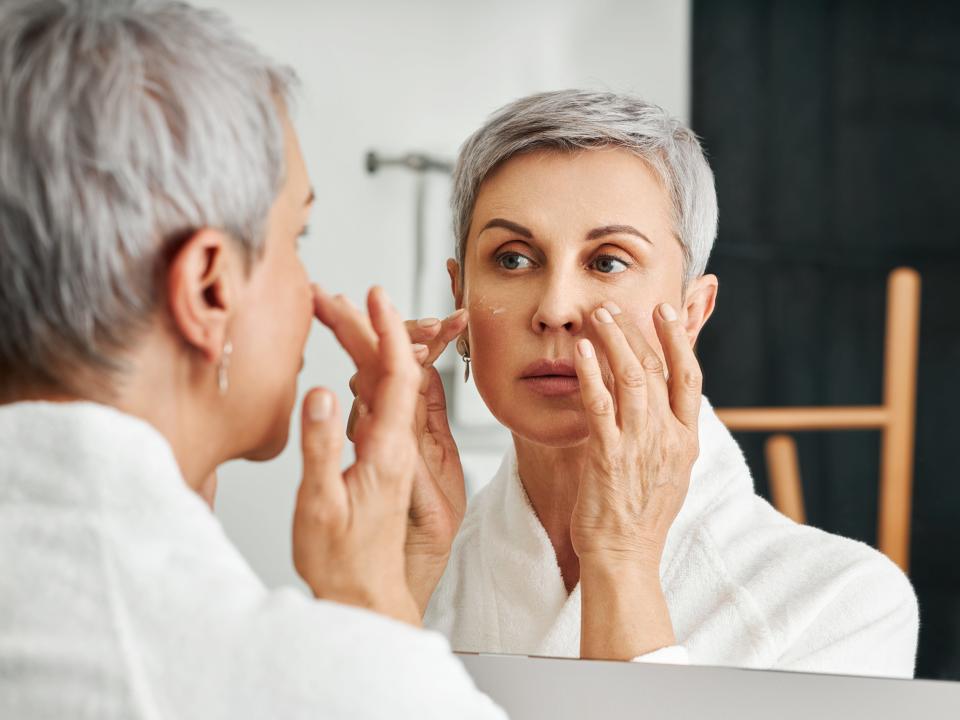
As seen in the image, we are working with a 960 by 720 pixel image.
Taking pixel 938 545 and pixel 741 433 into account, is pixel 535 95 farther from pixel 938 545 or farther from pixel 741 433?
pixel 938 545

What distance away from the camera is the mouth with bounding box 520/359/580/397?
0.66m

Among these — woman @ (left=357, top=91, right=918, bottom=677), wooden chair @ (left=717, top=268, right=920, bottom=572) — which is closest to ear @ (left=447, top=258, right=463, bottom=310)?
woman @ (left=357, top=91, right=918, bottom=677)

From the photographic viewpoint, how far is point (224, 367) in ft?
1.79

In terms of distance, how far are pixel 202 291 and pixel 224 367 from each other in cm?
5

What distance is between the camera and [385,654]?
0.47 m

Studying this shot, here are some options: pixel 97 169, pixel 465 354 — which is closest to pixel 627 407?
pixel 465 354

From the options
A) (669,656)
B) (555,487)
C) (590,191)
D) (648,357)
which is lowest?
(669,656)

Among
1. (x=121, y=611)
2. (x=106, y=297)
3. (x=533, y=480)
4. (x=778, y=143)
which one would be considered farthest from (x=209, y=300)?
(x=778, y=143)

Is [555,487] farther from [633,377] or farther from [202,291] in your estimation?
[202,291]

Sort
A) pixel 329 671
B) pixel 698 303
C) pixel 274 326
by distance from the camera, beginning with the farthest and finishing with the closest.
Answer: pixel 698 303, pixel 274 326, pixel 329 671

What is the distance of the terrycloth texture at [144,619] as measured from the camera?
458 millimetres

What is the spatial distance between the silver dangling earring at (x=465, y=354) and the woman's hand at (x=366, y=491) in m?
0.10

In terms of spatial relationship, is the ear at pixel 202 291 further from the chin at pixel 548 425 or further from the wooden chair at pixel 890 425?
the wooden chair at pixel 890 425

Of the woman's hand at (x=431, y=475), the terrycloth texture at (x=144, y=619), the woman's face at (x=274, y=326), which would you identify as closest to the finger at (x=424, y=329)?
the woman's hand at (x=431, y=475)
